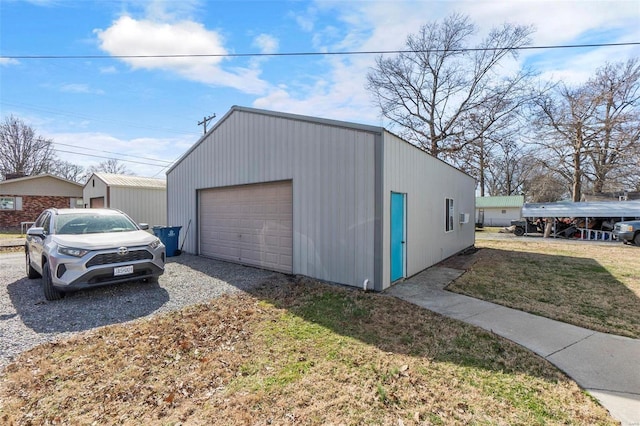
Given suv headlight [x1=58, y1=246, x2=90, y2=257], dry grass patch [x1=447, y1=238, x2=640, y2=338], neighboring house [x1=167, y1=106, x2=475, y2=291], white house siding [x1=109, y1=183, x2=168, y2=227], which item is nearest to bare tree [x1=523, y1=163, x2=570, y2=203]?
dry grass patch [x1=447, y1=238, x2=640, y2=338]

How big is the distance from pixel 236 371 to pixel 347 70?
32.9 ft

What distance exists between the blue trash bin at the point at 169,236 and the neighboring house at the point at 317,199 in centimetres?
55

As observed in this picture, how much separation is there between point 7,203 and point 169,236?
67.5 feet

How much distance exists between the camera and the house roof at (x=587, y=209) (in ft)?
59.3

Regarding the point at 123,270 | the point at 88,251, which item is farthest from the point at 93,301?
the point at 88,251

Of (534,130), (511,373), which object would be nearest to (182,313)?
(511,373)

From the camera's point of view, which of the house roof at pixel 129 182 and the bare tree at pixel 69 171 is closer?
the house roof at pixel 129 182

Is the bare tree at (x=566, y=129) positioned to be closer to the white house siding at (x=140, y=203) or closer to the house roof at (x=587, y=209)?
the house roof at (x=587, y=209)

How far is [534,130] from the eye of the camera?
83.2 ft

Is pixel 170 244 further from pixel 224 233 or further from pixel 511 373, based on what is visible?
pixel 511 373

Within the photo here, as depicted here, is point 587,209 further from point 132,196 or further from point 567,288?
point 132,196

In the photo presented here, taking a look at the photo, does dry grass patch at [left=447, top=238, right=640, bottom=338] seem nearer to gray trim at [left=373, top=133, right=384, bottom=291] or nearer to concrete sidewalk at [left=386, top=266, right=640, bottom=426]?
concrete sidewalk at [left=386, top=266, right=640, bottom=426]

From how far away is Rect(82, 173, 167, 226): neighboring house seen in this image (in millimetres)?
14992

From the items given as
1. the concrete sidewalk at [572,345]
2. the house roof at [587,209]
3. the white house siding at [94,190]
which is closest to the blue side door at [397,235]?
the concrete sidewalk at [572,345]
